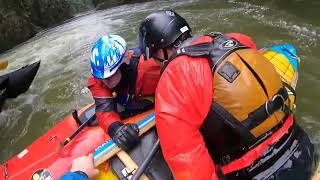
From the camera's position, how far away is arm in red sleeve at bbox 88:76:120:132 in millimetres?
3410

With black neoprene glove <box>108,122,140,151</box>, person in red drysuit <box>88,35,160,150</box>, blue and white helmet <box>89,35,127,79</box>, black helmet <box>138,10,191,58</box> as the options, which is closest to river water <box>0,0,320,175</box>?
person in red drysuit <box>88,35,160,150</box>

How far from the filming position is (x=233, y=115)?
7.15 ft

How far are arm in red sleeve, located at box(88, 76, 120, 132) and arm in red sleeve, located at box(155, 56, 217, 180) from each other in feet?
4.52

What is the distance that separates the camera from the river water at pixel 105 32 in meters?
5.62

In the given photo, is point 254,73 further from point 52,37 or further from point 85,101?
point 52,37

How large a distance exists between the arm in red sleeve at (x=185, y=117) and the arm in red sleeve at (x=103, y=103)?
1378 mm

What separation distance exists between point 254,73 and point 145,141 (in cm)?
107

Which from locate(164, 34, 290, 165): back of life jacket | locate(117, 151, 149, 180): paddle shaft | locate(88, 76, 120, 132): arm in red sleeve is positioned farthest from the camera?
locate(88, 76, 120, 132): arm in red sleeve

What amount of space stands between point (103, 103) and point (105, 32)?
6.82 metres

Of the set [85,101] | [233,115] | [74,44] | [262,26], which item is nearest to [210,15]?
[262,26]

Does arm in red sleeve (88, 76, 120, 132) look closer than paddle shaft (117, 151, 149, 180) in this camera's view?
No

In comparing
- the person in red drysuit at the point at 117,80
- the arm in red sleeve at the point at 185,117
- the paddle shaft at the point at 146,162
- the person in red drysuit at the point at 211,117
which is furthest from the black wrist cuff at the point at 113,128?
the arm in red sleeve at the point at 185,117

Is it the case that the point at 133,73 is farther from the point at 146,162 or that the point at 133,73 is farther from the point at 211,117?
the point at 211,117

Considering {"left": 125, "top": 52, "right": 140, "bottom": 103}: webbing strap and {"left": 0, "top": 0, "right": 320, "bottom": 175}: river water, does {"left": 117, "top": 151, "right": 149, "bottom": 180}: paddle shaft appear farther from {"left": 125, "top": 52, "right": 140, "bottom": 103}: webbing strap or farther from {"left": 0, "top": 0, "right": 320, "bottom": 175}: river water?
{"left": 0, "top": 0, "right": 320, "bottom": 175}: river water
